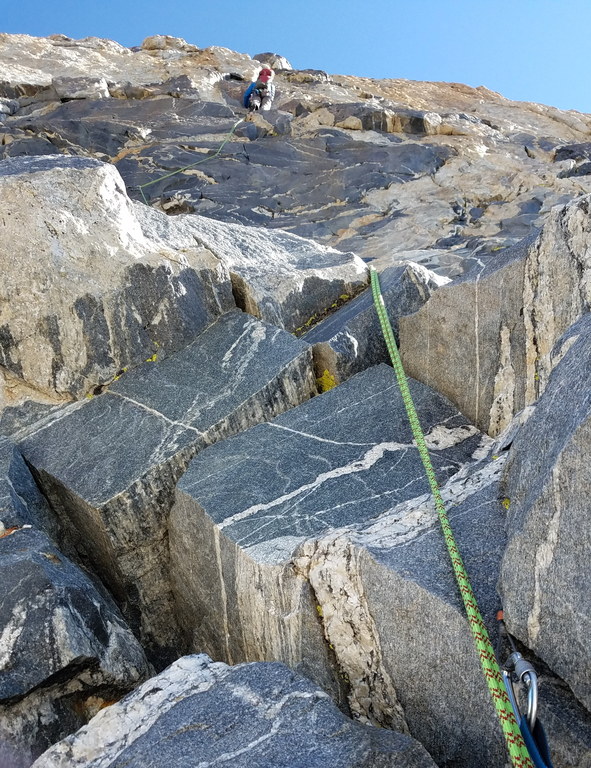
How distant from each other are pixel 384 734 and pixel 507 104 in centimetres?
1666

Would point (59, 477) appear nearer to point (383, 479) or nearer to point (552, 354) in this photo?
point (383, 479)

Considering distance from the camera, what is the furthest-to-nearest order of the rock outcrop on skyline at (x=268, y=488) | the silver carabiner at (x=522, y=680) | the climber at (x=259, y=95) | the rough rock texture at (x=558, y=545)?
the climber at (x=259, y=95) < the rock outcrop on skyline at (x=268, y=488) < the rough rock texture at (x=558, y=545) < the silver carabiner at (x=522, y=680)

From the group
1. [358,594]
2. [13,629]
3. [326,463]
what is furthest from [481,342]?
[13,629]

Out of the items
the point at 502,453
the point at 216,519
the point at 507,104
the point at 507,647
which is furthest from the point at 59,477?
the point at 507,104

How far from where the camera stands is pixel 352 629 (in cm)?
285

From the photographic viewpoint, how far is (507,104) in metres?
16.3

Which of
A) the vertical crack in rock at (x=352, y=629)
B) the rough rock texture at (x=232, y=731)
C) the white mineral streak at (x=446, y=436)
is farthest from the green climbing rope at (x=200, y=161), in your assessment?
the rough rock texture at (x=232, y=731)

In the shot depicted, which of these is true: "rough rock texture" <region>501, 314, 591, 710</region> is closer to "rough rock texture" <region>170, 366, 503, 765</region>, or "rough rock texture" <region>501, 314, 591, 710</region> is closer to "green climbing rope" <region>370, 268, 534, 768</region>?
"green climbing rope" <region>370, 268, 534, 768</region>

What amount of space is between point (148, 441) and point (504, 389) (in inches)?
83.5

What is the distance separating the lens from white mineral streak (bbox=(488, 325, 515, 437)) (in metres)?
3.99

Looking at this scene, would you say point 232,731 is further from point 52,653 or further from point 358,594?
point 52,653

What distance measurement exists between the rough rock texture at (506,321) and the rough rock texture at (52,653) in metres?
2.38

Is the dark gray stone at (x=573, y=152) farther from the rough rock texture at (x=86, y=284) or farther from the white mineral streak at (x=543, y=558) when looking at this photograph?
the white mineral streak at (x=543, y=558)

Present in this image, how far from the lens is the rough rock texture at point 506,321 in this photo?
3691 mm
